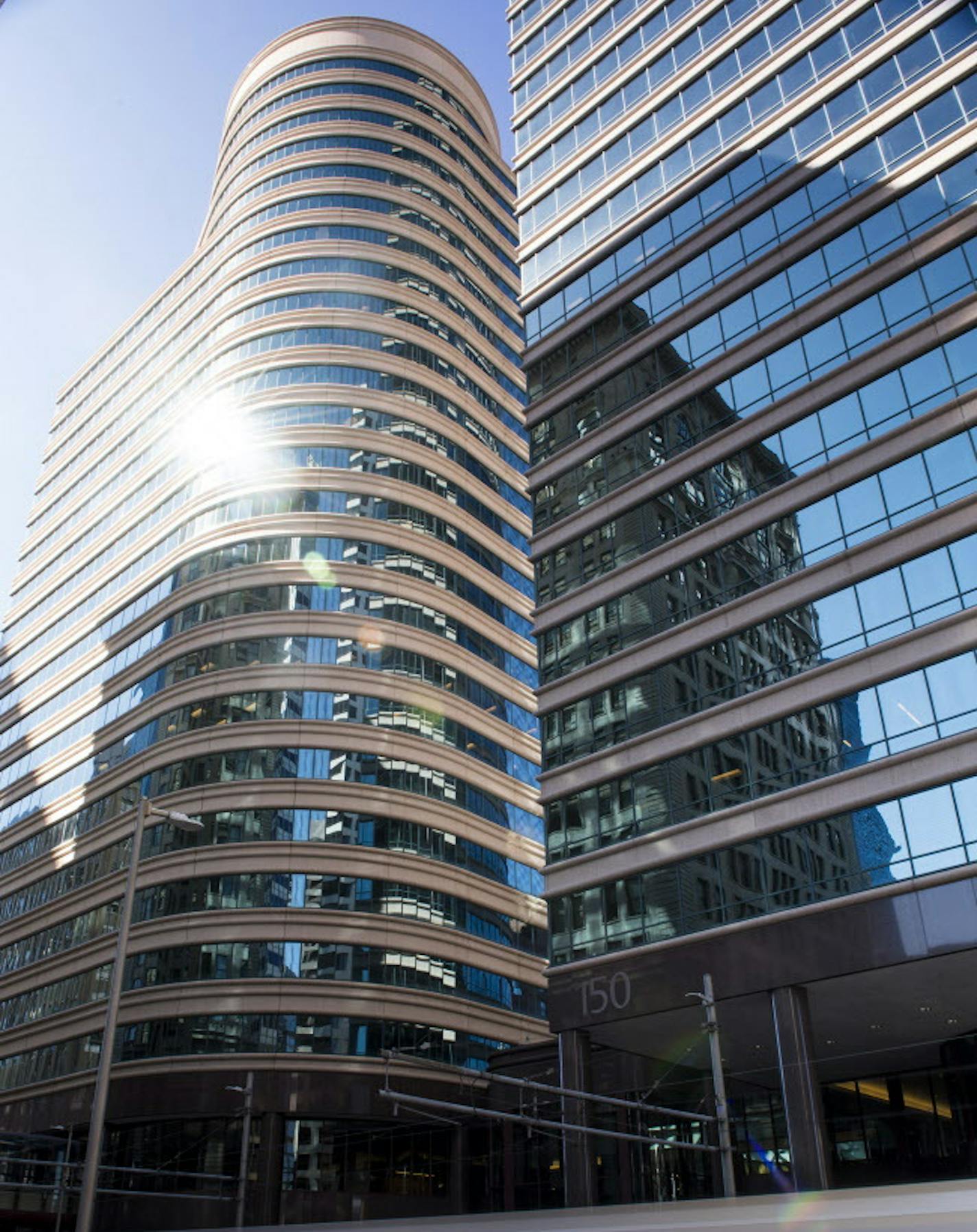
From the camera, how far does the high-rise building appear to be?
1911 inches

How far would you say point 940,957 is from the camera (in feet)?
91.6

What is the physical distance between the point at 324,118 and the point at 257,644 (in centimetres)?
3694

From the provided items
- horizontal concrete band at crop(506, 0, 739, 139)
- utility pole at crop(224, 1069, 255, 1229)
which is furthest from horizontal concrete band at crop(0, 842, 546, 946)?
horizontal concrete band at crop(506, 0, 739, 139)

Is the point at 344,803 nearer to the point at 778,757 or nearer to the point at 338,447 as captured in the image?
the point at 338,447

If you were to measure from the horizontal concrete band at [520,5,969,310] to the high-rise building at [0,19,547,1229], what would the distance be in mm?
16915

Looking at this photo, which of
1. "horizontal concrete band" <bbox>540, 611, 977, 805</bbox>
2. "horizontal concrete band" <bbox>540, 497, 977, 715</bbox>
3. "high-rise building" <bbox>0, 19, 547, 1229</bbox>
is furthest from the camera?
"high-rise building" <bbox>0, 19, 547, 1229</bbox>

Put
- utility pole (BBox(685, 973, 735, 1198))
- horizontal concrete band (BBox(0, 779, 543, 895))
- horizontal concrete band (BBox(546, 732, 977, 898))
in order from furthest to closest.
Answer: horizontal concrete band (BBox(0, 779, 543, 895)) < horizontal concrete band (BBox(546, 732, 977, 898)) < utility pole (BBox(685, 973, 735, 1198))

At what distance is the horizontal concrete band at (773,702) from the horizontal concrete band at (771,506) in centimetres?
557

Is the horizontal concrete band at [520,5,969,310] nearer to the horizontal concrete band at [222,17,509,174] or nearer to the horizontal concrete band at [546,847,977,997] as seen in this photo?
the horizontal concrete band at [546,847,977,997]

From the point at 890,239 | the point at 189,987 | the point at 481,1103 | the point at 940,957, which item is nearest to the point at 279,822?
the point at 189,987

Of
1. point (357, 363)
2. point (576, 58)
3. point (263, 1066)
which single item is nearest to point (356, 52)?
point (357, 363)

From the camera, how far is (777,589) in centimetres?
3403

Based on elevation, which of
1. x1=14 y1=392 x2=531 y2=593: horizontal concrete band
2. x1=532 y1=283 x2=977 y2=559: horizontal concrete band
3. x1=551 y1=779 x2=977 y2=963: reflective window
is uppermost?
x1=14 y1=392 x2=531 y2=593: horizontal concrete band

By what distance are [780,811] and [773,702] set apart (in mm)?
3278
